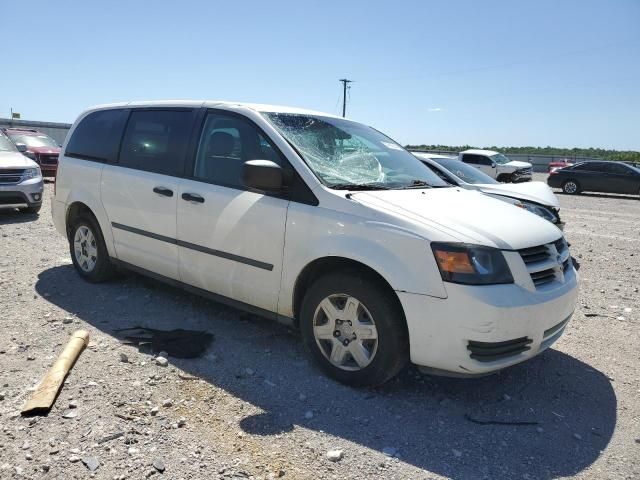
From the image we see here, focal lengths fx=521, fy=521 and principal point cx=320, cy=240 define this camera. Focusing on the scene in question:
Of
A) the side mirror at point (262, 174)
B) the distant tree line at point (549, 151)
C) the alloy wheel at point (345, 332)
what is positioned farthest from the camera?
the distant tree line at point (549, 151)

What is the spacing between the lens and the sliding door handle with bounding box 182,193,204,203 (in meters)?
4.14

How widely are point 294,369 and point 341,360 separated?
432 millimetres

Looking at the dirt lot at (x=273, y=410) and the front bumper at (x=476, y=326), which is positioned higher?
the front bumper at (x=476, y=326)

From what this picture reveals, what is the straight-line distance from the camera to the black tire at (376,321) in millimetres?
3219

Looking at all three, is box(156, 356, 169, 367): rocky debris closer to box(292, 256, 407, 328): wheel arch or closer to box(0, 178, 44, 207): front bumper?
box(292, 256, 407, 328): wheel arch

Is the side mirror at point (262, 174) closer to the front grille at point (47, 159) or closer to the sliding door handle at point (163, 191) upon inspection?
the sliding door handle at point (163, 191)

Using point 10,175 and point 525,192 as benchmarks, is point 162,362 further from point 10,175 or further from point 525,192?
point 10,175

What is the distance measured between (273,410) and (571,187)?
851 inches

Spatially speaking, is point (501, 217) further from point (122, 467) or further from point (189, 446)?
point (122, 467)

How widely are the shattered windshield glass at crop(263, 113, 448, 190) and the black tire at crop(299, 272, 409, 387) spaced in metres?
0.68

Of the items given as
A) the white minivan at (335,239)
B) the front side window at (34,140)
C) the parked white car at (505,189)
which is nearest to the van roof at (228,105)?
the white minivan at (335,239)

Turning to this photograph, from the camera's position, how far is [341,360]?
11.6ft

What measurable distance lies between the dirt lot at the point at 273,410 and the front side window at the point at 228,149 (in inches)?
52.2

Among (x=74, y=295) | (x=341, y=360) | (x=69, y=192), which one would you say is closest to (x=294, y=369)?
(x=341, y=360)
